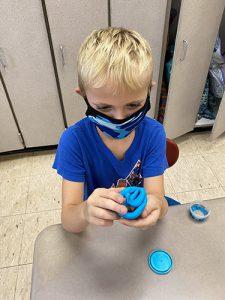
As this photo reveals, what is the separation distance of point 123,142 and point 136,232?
0.35 meters

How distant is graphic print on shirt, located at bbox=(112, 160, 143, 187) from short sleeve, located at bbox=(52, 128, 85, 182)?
0.19 meters

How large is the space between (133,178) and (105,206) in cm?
43

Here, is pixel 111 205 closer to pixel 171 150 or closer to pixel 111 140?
pixel 111 140

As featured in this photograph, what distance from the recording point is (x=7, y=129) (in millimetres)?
2074

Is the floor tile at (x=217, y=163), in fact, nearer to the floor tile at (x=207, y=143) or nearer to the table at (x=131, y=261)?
the floor tile at (x=207, y=143)

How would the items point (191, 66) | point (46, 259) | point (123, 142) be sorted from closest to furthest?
point (46, 259)
point (123, 142)
point (191, 66)

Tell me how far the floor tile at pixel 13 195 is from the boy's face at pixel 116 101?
136 cm

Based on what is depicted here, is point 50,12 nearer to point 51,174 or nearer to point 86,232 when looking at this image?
point 51,174

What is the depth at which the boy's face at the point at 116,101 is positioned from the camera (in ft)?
2.40

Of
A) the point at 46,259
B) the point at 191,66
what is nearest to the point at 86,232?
the point at 46,259

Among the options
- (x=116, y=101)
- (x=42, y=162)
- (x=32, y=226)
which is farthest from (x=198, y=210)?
(x=42, y=162)

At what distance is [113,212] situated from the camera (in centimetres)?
61

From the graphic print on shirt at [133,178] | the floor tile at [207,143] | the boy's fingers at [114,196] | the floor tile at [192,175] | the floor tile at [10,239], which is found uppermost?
the boy's fingers at [114,196]

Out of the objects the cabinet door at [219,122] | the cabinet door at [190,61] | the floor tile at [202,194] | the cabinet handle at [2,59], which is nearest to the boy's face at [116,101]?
the cabinet door at [190,61]
